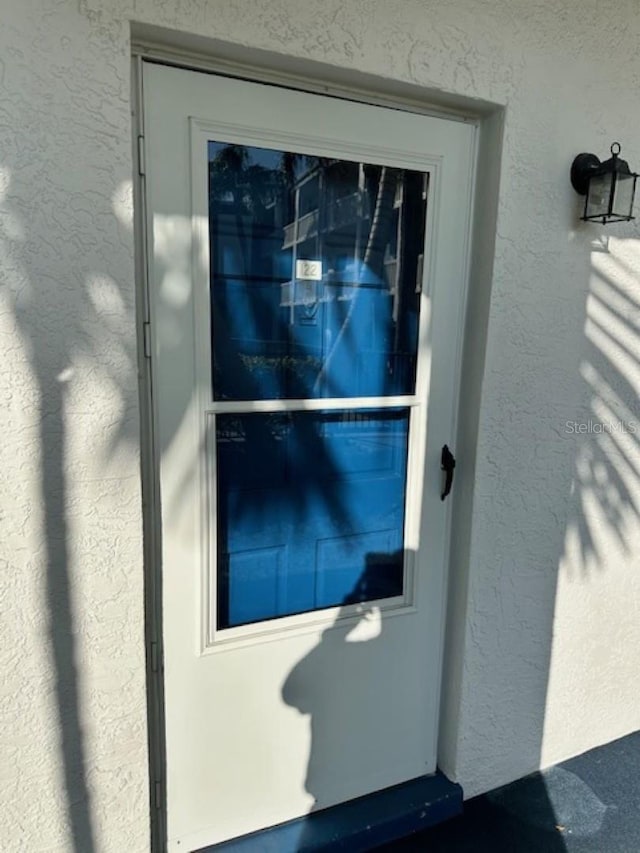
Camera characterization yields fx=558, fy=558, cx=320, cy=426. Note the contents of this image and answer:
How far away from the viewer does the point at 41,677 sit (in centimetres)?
153

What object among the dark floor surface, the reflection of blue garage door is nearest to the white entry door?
the reflection of blue garage door

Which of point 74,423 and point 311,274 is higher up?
point 311,274

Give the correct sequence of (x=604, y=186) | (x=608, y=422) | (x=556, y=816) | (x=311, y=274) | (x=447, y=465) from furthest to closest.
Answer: (x=608, y=422) → (x=556, y=816) → (x=447, y=465) → (x=604, y=186) → (x=311, y=274)

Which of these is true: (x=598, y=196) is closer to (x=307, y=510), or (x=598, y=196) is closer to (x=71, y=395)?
(x=307, y=510)

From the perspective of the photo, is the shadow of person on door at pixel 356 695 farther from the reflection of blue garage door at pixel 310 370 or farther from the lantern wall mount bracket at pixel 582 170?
the lantern wall mount bracket at pixel 582 170

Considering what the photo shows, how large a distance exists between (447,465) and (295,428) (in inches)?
23.9

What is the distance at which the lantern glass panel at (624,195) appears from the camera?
1.94 meters

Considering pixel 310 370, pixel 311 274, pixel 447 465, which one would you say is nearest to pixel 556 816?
pixel 447 465

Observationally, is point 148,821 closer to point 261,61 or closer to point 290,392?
point 290,392

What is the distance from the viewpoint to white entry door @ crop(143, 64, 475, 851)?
166cm

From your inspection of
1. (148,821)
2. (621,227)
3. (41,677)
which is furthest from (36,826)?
(621,227)

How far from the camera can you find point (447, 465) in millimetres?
2078

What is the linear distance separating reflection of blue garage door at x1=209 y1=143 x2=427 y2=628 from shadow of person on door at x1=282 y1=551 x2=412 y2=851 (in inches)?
1.2

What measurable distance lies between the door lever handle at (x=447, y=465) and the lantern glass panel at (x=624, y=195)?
1.02 metres
